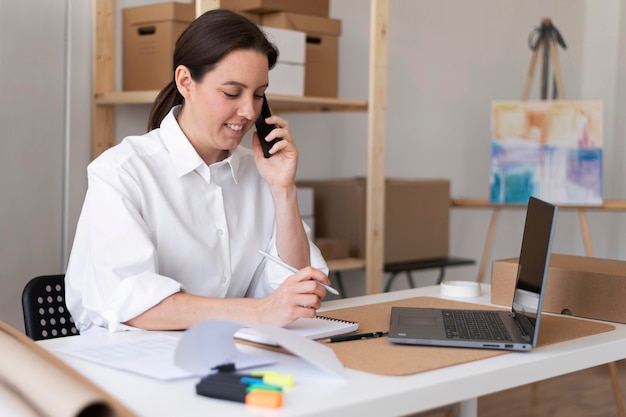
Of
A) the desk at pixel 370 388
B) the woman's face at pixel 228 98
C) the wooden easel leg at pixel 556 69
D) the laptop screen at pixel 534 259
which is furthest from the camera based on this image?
the wooden easel leg at pixel 556 69

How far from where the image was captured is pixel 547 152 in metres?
3.92

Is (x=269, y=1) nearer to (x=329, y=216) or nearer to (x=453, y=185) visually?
(x=329, y=216)

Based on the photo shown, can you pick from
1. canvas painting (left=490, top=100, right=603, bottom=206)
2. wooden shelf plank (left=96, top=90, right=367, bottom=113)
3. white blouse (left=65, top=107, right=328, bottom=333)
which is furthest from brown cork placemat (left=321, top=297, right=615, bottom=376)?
canvas painting (left=490, top=100, right=603, bottom=206)

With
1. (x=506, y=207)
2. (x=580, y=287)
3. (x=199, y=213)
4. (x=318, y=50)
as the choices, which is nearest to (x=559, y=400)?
(x=506, y=207)

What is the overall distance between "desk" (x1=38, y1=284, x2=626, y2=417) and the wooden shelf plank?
151 cm

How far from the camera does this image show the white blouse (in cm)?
159

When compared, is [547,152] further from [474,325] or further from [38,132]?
[474,325]

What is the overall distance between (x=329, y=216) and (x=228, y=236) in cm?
171

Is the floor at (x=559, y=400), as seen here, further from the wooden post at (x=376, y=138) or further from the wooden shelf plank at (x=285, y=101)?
the wooden shelf plank at (x=285, y=101)

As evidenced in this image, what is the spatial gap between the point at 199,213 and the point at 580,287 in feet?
2.72

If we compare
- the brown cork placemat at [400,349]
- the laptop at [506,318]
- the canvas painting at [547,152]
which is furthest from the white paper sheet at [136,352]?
the canvas painting at [547,152]

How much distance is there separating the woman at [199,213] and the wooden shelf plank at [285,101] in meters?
0.89

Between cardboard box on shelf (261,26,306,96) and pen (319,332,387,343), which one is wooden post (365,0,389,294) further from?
pen (319,332,387,343)

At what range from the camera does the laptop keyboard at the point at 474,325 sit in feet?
4.91
